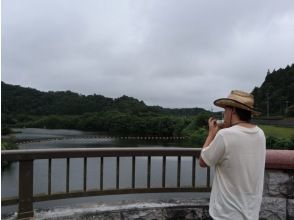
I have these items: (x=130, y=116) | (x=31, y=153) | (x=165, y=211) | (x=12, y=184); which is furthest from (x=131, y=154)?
(x=130, y=116)

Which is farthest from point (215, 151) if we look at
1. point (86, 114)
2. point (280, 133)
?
point (86, 114)

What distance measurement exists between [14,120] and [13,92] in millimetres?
7899

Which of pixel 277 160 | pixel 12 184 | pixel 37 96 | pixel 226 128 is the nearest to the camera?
pixel 226 128

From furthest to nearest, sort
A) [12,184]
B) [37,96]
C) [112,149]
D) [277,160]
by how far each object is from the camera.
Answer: [37,96] < [12,184] < [112,149] < [277,160]

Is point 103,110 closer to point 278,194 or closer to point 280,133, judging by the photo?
point 280,133

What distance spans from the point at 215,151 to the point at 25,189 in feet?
8.50

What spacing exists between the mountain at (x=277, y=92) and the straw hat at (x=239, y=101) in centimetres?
9259

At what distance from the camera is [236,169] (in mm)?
2541

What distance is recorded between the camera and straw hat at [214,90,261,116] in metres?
2.62

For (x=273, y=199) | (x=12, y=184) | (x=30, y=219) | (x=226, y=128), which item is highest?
(x=226, y=128)

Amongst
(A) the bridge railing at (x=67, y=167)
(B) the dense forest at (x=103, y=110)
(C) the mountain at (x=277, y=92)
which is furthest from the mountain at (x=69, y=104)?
(A) the bridge railing at (x=67, y=167)

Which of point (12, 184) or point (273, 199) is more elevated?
point (273, 199)

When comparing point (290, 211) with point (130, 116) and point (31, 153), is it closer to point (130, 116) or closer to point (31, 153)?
point (31, 153)

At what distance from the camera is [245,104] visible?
262 centimetres
